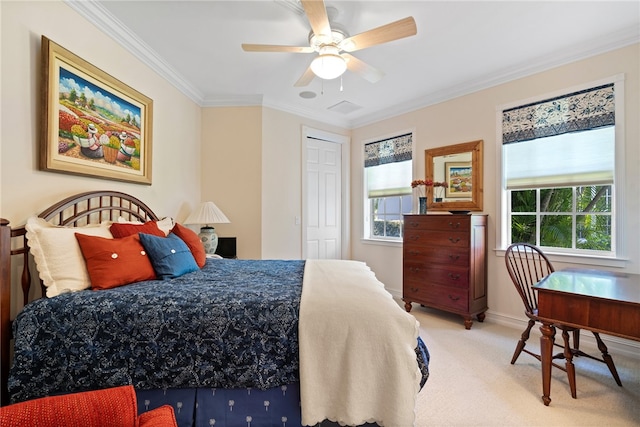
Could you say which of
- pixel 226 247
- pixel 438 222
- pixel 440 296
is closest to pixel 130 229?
pixel 226 247

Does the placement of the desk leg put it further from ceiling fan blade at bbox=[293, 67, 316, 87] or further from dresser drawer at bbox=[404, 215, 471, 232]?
ceiling fan blade at bbox=[293, 67, 316, 87]

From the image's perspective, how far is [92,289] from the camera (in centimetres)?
165

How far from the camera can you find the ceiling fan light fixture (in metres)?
2.08

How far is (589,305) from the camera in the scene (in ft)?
5.09

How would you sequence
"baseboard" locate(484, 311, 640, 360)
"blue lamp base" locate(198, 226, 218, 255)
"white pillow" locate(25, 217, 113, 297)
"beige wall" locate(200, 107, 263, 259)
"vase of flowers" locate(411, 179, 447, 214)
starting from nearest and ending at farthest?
"white pillow" locate(25, 217, 113, 297), "baseboard" locate(484, 311, 640, 360), "blue lamp base" locate(198, 226, 218, 255), "vase of flowers" locate(411, 179, 447, 214), "beige wall" locate(200, 107, 263, 259)

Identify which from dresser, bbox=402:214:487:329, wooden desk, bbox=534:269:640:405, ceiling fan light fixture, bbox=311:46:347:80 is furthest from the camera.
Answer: dresser, bbox=402:214:487:329

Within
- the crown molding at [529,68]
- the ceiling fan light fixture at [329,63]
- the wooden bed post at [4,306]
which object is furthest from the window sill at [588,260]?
the wooden bed post at [4,306]

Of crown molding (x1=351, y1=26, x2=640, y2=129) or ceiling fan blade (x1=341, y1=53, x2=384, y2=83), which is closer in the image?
ceiling fan blade (x1=341, y1=53, x2=384, y2=83)

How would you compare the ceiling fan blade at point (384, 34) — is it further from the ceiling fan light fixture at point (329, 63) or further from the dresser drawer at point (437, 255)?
the dresser drawer at point (437, 255)

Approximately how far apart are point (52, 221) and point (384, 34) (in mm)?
2585

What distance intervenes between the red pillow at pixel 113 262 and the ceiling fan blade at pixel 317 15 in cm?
187

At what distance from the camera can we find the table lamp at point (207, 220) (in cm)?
323

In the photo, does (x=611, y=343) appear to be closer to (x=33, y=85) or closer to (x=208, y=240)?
(x=208, y=240)

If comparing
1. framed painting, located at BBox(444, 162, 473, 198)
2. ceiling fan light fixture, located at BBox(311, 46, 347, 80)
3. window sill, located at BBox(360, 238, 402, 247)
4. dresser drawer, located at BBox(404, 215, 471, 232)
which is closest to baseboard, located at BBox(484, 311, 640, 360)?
dresser drawer, located at BBox(404, 215, 471, 232)
